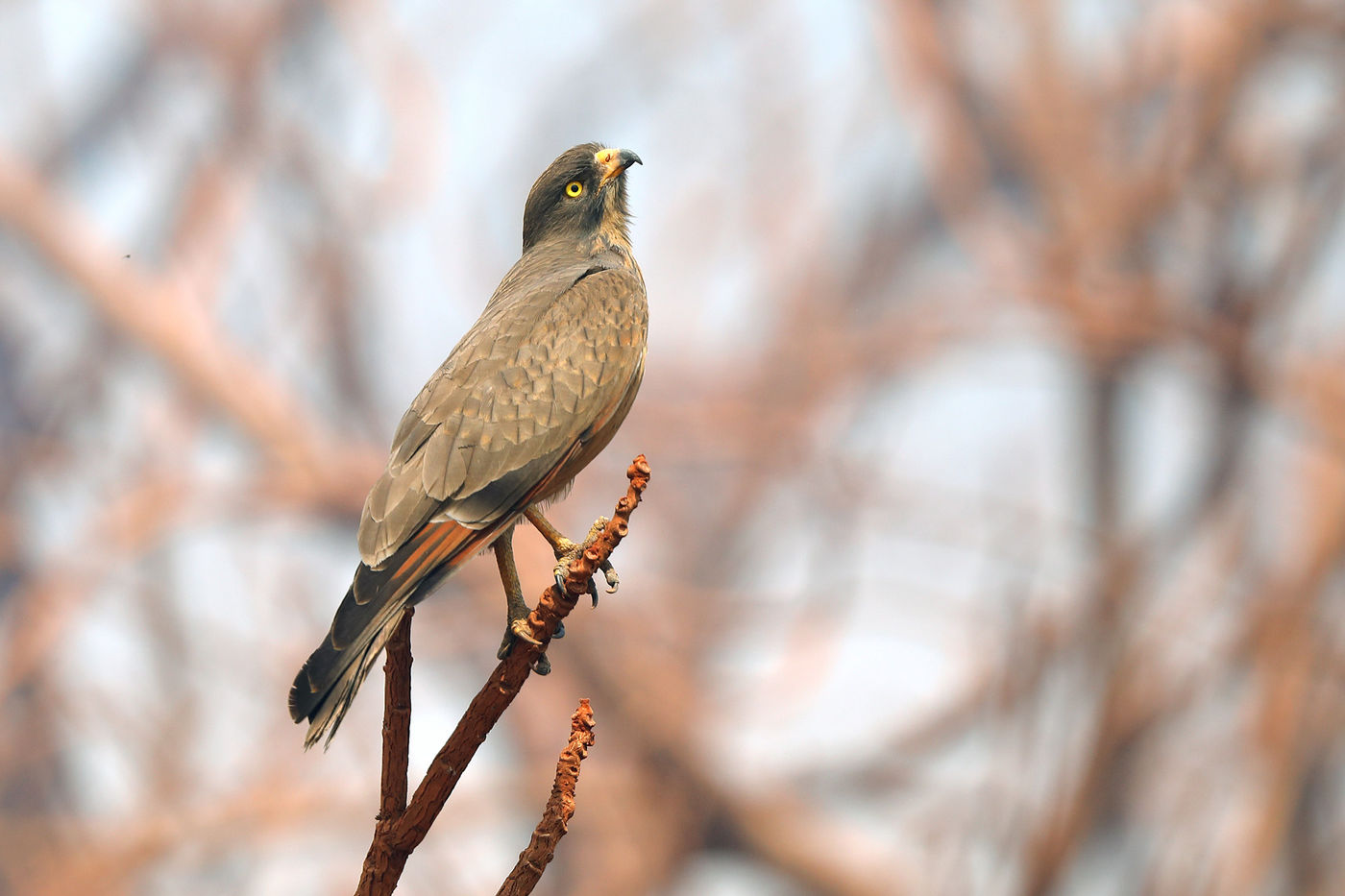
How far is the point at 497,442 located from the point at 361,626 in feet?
2.86

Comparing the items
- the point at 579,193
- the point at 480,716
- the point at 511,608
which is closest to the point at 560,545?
the point at 511,608

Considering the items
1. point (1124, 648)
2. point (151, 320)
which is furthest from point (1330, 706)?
point (151, 320)

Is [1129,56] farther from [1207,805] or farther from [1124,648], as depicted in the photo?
[1207,805]

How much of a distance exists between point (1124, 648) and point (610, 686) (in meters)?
6.73

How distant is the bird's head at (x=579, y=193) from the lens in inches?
196

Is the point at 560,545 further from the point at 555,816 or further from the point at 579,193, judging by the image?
the point at 579,193

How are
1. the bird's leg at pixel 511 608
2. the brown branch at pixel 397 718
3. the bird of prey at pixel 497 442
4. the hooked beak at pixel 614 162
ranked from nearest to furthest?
the bird of prey at pixel 497 442
the brown branch at pixel 397 718
the bird's leg at pixel 511 608
the hooked beak at pixel 614 162

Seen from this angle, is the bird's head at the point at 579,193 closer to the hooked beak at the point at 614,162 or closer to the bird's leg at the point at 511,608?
the hooked beak at the point at 614,162

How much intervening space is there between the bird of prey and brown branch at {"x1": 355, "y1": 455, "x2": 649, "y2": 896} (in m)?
0.13

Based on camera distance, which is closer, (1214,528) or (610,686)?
(1214,528)

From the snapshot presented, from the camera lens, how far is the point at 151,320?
1656cm

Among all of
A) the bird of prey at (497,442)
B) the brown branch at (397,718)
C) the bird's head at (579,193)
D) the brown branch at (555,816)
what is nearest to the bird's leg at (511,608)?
the bird of prey at (497,442)

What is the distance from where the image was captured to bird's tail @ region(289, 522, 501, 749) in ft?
9.29

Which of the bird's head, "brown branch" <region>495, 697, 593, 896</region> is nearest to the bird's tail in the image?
"brown branch" <region>495, 697, 593, 896</region>
